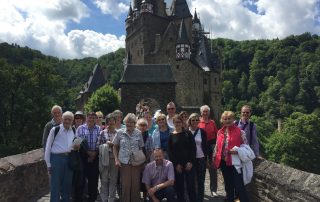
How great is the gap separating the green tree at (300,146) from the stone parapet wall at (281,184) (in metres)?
26.7

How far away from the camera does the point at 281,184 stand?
19.1ft

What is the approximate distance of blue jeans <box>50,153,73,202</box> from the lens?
6.52m

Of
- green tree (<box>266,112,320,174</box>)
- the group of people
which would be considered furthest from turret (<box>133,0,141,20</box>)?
the group of people

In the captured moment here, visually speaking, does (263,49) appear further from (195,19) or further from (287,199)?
(287,199)

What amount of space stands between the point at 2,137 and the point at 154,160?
23.9 m

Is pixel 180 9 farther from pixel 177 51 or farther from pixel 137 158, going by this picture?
pixel 137 158

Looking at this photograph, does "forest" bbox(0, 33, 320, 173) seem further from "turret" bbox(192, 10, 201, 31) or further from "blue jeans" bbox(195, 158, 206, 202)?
"blue jeans" bbox(195, 158, 206, 202)

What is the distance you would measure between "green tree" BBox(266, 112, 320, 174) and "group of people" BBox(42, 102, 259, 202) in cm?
2695

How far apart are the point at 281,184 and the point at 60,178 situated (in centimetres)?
377

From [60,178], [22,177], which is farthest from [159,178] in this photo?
[22,177]

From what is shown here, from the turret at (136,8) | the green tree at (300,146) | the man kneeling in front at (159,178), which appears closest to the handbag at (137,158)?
the man kneeling in front at (159,178)

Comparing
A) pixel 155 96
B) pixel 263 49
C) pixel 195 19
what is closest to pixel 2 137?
pixel 155 96

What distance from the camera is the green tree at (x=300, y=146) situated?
31.7 meters

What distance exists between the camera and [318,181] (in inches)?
201
